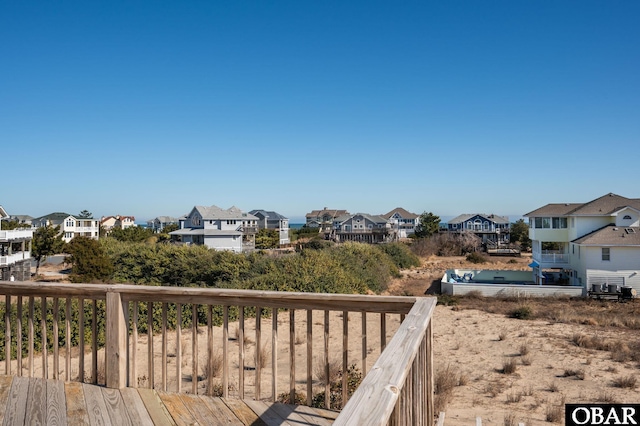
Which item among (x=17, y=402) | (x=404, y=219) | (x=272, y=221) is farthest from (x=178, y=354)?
(x=404, y=219)

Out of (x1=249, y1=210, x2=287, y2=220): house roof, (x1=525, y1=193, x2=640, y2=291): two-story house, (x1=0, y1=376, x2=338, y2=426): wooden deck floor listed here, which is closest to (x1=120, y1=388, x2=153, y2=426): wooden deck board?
(x1=0, y1=376, x2=338, y2=426): wooden deck floor

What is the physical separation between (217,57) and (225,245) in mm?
29715

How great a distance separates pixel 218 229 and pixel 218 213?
2.35m

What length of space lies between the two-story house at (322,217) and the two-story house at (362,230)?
18.8m

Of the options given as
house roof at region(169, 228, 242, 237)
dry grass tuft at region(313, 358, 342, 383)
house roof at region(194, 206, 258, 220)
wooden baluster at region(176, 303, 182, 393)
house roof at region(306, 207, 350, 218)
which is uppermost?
house roof at region(306, 207, 350, 218)

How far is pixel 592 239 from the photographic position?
21.1 m

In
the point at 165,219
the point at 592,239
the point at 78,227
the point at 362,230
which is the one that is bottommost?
the point at 592,239

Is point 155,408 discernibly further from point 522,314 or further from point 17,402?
point 522,314

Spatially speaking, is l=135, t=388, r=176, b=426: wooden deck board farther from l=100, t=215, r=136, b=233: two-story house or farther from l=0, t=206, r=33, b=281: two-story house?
l=100, t=215, r=136, b=233: two-story house

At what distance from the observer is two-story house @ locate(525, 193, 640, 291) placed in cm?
2072

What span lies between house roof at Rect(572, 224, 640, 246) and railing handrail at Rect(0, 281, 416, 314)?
22.0 metres

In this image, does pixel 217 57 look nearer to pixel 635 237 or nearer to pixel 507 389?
pixel 507 389

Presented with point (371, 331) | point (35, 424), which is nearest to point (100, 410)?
point (35, 424)

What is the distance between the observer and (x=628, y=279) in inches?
816
